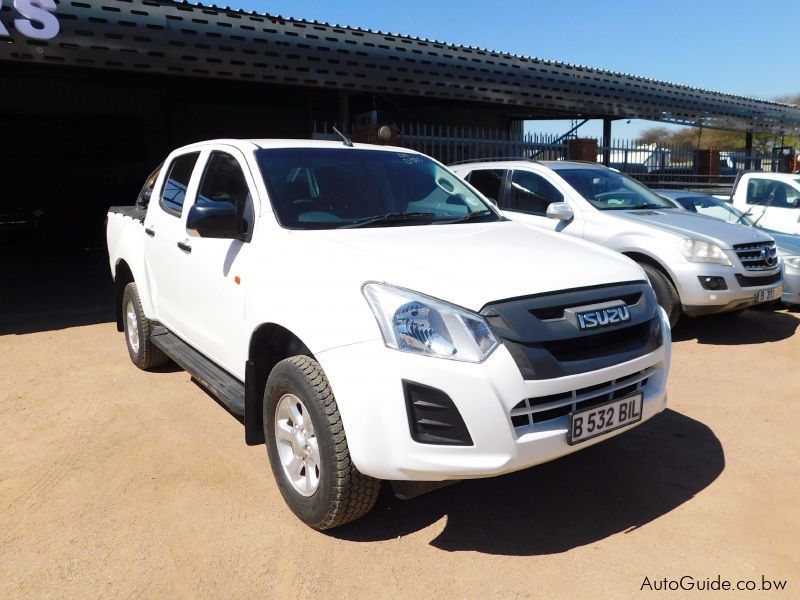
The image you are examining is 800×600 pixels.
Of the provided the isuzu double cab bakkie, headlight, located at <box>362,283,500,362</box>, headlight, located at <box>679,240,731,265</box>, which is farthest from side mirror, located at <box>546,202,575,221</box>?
headlight, located at <box>362,283,500,362</box>

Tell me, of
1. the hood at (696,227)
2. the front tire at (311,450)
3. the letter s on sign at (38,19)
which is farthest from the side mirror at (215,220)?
the letter s on sign at (38,19)

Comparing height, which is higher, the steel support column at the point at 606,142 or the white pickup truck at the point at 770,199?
the steel support column at the point at 606,142

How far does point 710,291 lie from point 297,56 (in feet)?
21.8

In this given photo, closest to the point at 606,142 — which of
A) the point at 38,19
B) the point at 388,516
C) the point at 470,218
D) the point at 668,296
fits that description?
the point at 668,296

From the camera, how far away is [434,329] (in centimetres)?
251

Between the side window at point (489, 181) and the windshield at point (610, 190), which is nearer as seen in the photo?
the windshield at point (610, 190)

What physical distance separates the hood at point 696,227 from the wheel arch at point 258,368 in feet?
14.6

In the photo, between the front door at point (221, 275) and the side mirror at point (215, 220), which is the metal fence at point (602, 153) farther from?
the side mirror at point (215, 220)

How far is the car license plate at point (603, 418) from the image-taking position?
262 cm

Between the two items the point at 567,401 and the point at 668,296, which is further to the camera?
the point at 668,296

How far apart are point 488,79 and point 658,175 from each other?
6330 millimetres

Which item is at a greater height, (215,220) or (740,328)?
(215,220)

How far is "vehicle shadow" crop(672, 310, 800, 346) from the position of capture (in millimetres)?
6371

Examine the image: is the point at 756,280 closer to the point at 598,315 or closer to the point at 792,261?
the point at 792,261
